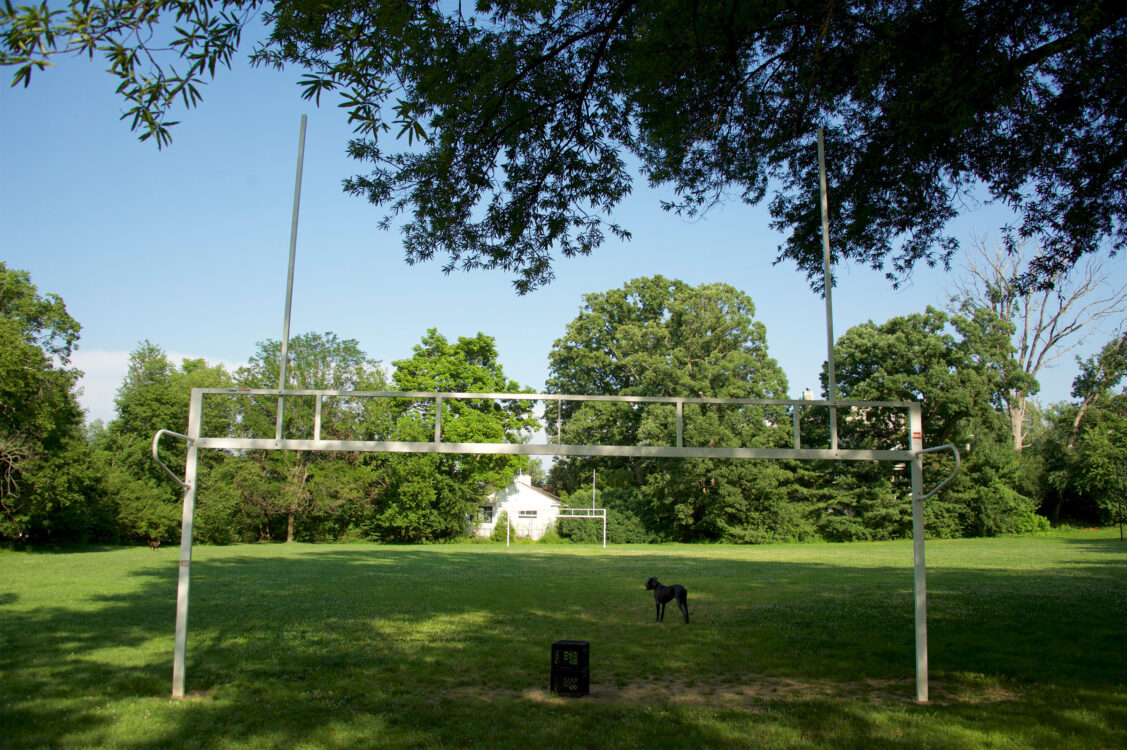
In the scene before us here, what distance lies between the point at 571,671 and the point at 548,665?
1551 millimetres

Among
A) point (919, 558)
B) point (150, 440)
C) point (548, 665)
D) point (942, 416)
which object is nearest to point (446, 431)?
point (150, 440)

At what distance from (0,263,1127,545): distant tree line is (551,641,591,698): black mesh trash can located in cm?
3229

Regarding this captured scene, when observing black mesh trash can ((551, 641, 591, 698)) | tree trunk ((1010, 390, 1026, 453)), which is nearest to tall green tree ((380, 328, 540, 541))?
tree trunk ((1010, 390, 1026, 453))

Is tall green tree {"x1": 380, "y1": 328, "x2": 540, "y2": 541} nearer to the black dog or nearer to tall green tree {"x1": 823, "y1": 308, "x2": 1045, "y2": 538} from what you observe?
tall green tree {"x1": 823, "y1": 308, "x2": 1045, "y2": 538}

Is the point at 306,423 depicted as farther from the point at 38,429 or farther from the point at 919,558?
the point at 919,558

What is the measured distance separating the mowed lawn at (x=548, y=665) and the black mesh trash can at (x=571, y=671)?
233mm

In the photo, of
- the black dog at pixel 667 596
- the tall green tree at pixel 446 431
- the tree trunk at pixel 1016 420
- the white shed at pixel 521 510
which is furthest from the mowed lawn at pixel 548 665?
the tree trunk at pixel 1016 420

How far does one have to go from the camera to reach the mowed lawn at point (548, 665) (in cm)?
666

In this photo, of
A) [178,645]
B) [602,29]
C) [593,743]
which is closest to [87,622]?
[178,645]

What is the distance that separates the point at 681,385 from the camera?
42.4 meters

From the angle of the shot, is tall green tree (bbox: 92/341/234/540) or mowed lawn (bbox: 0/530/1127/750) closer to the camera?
mowed lawn (bbox: 0/530/1127/750)

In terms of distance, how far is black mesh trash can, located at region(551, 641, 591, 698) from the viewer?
8.00 m

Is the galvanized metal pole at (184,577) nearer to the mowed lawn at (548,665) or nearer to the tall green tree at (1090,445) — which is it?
the mowed lawn at (548,665)

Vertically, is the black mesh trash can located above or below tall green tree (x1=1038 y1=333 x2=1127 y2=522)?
below
